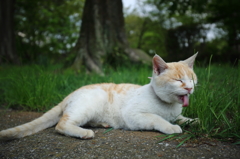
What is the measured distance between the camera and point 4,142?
95.1 inches

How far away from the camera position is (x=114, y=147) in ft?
7.09

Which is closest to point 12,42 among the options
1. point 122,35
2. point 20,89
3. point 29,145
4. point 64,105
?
point 122,35

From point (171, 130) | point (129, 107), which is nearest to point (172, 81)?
point (171, 130)

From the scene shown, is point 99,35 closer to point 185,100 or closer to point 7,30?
point 7,30

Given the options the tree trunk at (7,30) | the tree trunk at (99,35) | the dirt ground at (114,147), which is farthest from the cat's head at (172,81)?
the tree trunk at (7,30)

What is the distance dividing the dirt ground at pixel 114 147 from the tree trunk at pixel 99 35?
3.93 m

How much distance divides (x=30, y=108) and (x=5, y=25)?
5.99 m

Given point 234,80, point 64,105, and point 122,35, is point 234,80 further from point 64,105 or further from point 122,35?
point 122,35

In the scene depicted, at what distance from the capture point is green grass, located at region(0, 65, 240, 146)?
2.39 m

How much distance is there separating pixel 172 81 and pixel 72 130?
1.31 m

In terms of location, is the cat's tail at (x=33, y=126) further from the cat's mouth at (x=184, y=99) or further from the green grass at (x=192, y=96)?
the cat's mouth at (x=184, y=99)

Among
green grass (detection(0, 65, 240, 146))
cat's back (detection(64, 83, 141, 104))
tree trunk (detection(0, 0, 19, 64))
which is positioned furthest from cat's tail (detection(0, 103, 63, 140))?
tree trunk (detection(0, 0, 19, 64))

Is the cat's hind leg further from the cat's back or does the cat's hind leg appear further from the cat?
the cat's back

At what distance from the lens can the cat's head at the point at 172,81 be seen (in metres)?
2.39
